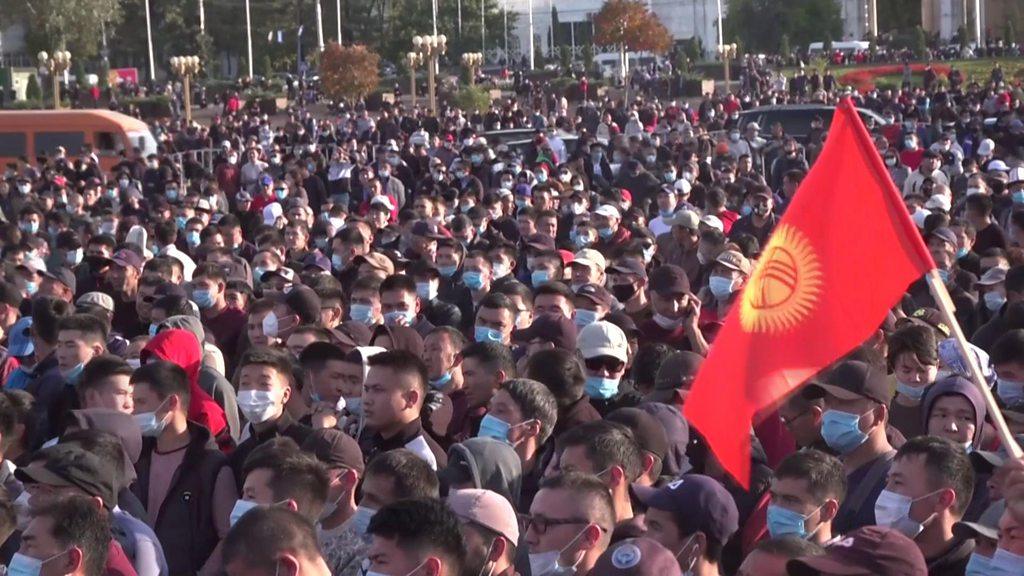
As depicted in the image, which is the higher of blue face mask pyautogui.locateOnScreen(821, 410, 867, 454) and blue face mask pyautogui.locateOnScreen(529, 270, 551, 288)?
blue face mask pyautogui.locateOnScreen(529, 270, 551, 288)

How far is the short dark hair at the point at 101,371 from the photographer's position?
7422 millimetres

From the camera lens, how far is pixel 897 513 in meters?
5.66

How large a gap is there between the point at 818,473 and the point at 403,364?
198 centimetres

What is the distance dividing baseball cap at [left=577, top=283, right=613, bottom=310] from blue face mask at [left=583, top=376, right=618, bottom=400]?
6.13 feet

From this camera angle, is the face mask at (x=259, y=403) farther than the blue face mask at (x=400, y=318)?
No

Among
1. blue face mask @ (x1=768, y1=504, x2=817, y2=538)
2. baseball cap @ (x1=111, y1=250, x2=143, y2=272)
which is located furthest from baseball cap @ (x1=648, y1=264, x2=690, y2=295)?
baseball cap @ (x1=111, y1=250, x2=143, y2=272)

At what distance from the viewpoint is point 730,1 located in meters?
96.1

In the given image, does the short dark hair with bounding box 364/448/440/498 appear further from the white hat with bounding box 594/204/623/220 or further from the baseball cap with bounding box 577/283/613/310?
the white hat with bounding box 594/204/623/220

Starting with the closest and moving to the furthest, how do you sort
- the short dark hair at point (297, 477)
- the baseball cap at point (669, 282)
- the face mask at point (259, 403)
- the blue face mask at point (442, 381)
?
the short dark hair at point (297, 477) → the face mask at point (259, 403) → the blue face mask at point (442, 381) → the baseball cap at point (669, 282)

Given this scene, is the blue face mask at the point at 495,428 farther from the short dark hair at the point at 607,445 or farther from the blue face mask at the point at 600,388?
the blue face mask at the point at 600,388

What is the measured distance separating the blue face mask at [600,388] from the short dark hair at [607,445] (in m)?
1.80

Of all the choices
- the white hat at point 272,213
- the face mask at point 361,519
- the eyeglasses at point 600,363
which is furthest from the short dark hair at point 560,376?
the white hat at point 272,213

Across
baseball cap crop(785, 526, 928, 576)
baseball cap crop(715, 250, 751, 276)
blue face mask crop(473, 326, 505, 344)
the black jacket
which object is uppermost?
baseball cap crop(715, 250, 751, 276)

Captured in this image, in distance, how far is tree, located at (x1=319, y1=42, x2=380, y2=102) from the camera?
5538cm
